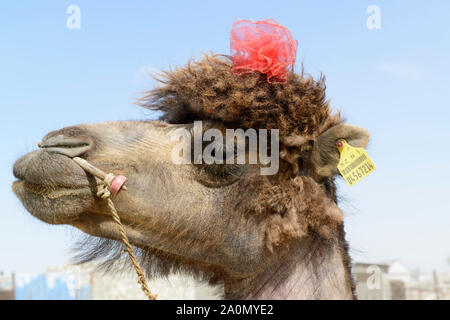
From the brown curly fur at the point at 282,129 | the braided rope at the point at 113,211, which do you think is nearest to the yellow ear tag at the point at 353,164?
the brown curly fur at the point at 282,129

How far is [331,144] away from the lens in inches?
156

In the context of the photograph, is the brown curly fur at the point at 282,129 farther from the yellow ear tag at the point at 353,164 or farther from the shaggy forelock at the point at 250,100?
the yellow ear tag at the point at 353,164

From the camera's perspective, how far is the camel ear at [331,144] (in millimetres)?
3934

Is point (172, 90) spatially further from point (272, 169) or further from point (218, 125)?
point (272, 169)

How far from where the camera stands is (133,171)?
3562mm

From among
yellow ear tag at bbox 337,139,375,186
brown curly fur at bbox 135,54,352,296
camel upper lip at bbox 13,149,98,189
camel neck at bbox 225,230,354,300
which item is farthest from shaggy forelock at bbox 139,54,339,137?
camel upper lip at bbox 13,149,98,189

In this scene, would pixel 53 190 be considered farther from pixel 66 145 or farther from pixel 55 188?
pixel 66 145

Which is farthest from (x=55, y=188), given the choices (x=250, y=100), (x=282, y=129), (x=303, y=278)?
(x=303, y=278)

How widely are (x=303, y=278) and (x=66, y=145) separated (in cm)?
205

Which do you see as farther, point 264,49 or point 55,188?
point 264,49

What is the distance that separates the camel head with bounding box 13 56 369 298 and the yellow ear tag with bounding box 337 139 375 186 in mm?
78

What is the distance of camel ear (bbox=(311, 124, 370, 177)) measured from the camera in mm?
3934
